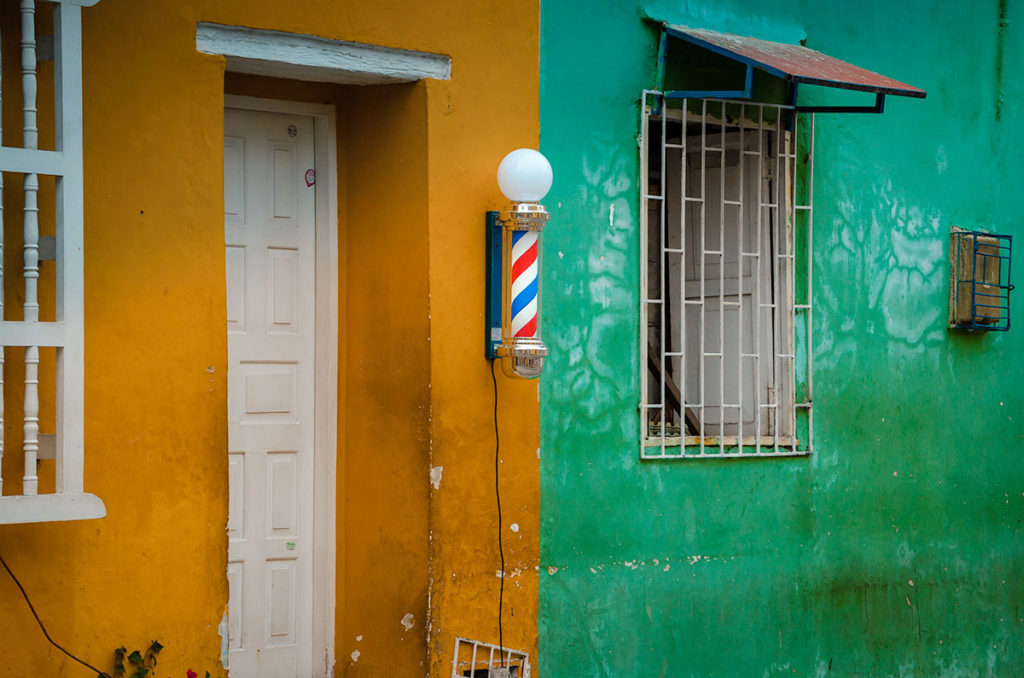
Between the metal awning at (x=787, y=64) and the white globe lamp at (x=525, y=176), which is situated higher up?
the metal awning at (x=787, y=64)

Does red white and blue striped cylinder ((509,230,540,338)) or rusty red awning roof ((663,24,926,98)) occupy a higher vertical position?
rusty red awning roof ((663,24,926,98))

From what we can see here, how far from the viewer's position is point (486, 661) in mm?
5859

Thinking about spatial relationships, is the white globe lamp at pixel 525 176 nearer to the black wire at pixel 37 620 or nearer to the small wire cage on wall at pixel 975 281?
the black wire at pixel 37 620

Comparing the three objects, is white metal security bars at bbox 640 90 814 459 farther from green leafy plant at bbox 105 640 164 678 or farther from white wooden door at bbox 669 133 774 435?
green leafy plant at bbox 105 640 164 678

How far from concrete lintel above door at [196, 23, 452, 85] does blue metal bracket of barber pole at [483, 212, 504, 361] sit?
2.39ft

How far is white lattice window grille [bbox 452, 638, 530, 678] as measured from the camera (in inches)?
228

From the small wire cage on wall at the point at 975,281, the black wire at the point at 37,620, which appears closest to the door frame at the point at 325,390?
the black wire at the point at 37,620

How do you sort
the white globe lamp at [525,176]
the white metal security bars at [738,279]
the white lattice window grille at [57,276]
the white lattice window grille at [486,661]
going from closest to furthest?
1. the white lattice window grille at [57,276]
2. the white globe lamp at [525,176]
3. the white lattice window grille at [486,661]
4. the white metal security bars at [738,279]

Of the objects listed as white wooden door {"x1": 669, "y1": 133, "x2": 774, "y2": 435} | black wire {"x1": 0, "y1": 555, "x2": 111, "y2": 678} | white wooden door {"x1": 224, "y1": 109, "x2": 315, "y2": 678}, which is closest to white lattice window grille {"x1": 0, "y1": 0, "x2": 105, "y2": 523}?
black wire {"x1": 0, "y1": 555, "x2": 111, "y2": 678}

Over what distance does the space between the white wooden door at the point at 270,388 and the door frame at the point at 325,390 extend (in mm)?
35

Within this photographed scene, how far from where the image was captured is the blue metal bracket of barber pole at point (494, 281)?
229 inches

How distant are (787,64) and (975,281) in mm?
2329

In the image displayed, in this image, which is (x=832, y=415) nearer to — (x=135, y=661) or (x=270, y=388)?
(x=270, y=388)

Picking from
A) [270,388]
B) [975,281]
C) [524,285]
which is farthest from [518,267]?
[975,281]
